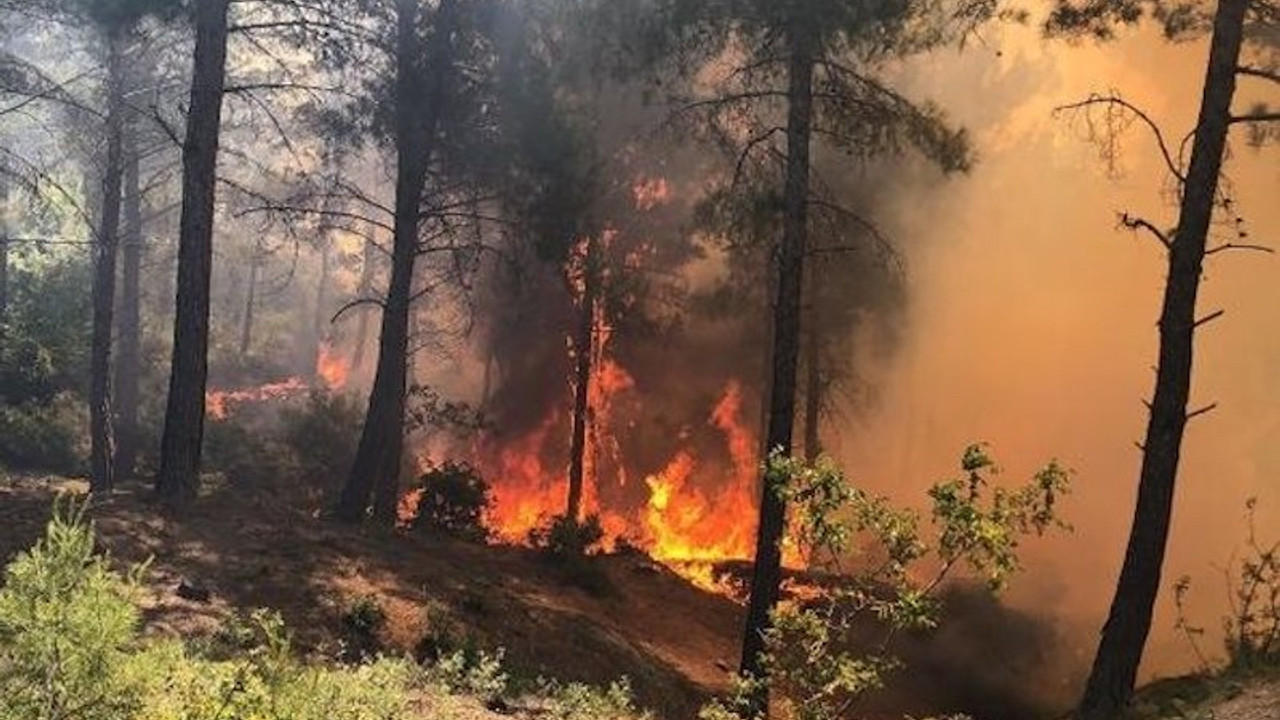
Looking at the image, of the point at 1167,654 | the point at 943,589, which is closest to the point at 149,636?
the point at 943,589

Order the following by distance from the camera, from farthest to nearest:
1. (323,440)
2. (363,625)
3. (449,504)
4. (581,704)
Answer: (323,440)
(449,504)
(363,625)
(581,704)

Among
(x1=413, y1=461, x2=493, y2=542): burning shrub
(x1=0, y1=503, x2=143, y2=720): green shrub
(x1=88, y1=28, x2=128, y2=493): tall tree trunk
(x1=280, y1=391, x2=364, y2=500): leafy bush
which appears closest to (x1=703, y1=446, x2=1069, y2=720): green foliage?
(x1=0, y1=503, x2=143, y2=720): green shrub

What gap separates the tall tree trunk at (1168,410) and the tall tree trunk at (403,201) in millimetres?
11115

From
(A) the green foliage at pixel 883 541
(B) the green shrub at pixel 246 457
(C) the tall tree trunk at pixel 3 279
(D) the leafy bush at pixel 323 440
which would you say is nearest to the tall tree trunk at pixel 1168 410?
(A) the green foliage at pixel 883 541

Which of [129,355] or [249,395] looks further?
[249,395]

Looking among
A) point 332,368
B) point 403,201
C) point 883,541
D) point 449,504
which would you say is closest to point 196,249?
point 403,201

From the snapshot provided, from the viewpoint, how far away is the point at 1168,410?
29.4ft

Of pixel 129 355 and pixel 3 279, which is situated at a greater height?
pixel 3 279

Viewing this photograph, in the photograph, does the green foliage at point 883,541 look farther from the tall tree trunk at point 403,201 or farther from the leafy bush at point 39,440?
the leafy bush at point 39,440

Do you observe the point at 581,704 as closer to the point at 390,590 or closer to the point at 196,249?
the point at 390,590

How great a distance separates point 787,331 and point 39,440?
1829 cm

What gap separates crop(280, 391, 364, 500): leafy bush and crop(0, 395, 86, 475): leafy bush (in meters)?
4.76

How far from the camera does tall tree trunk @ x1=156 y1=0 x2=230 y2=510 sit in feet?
39.1

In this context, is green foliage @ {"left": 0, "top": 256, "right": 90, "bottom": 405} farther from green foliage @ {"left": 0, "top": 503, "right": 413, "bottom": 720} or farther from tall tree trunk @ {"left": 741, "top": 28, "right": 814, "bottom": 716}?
green foliage @ {"left": 0, "top": 503, "right": 413, "bottom": 720}
